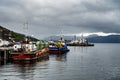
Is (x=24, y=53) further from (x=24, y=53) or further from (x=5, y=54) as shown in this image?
(x=5, y=54)

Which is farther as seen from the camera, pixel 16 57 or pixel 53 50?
pixel 53 50

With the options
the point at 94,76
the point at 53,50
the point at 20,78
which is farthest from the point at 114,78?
the point at 53,50

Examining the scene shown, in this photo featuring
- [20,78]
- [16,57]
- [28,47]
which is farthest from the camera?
[28,47]

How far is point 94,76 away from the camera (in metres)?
61.8

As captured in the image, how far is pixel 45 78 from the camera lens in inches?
2270

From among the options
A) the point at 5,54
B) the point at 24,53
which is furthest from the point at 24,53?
the point at 5,54

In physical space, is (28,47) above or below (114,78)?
above

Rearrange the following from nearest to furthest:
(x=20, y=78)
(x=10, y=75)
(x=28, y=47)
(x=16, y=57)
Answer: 1. (x=20, y=78)
2. (x=10, y=75)
3. (x=16, y=57)
4. (x=28, y=47)

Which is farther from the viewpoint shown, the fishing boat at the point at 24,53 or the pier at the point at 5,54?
the pier at the point at 5,54

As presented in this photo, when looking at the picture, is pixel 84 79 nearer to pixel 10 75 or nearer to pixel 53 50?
pixel 10 75

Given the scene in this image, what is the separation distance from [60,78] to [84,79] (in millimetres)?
4270

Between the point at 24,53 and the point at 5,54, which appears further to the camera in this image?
the point at 5,54

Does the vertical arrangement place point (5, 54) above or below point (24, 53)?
below

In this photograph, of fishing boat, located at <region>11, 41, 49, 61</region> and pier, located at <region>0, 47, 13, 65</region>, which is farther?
pier, located at <region>0, 47, 13, 65</region>
